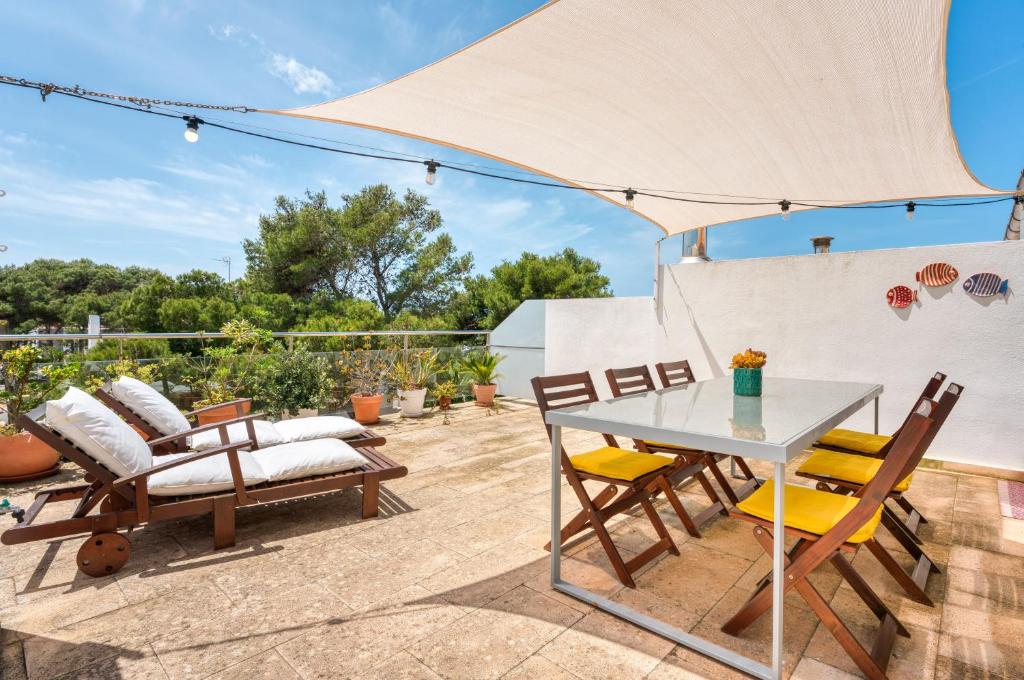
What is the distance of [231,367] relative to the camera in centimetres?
550

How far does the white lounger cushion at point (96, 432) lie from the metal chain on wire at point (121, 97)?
1850 mm

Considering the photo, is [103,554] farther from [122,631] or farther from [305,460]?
[305,460]

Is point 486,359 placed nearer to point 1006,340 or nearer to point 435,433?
point 435,433

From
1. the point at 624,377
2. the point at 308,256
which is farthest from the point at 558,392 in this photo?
the point at 308,256

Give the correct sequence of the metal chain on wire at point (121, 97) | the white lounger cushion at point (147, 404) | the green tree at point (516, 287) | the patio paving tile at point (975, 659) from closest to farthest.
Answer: the patio paving tile at point (975, 659) → the metal chain on wire at point (121, 97) → the white lounger cushion at point (147, 404) → the green tree at point (516, 287)

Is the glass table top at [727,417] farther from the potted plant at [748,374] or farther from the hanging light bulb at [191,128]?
the hanging light bulb at [191,128]

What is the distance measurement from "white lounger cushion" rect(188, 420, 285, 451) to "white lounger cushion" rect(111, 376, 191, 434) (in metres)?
0.13

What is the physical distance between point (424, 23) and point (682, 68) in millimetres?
4421

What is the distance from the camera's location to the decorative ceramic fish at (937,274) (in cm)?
466

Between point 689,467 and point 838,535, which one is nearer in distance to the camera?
point 838,535

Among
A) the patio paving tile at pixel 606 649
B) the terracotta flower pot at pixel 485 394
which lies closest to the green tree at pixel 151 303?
the terracotta flower pot at pixel 485 394

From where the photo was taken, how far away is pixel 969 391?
461 cm

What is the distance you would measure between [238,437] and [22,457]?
1.81 meters

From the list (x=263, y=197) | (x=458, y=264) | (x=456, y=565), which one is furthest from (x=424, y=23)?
(x=263, y=197)
